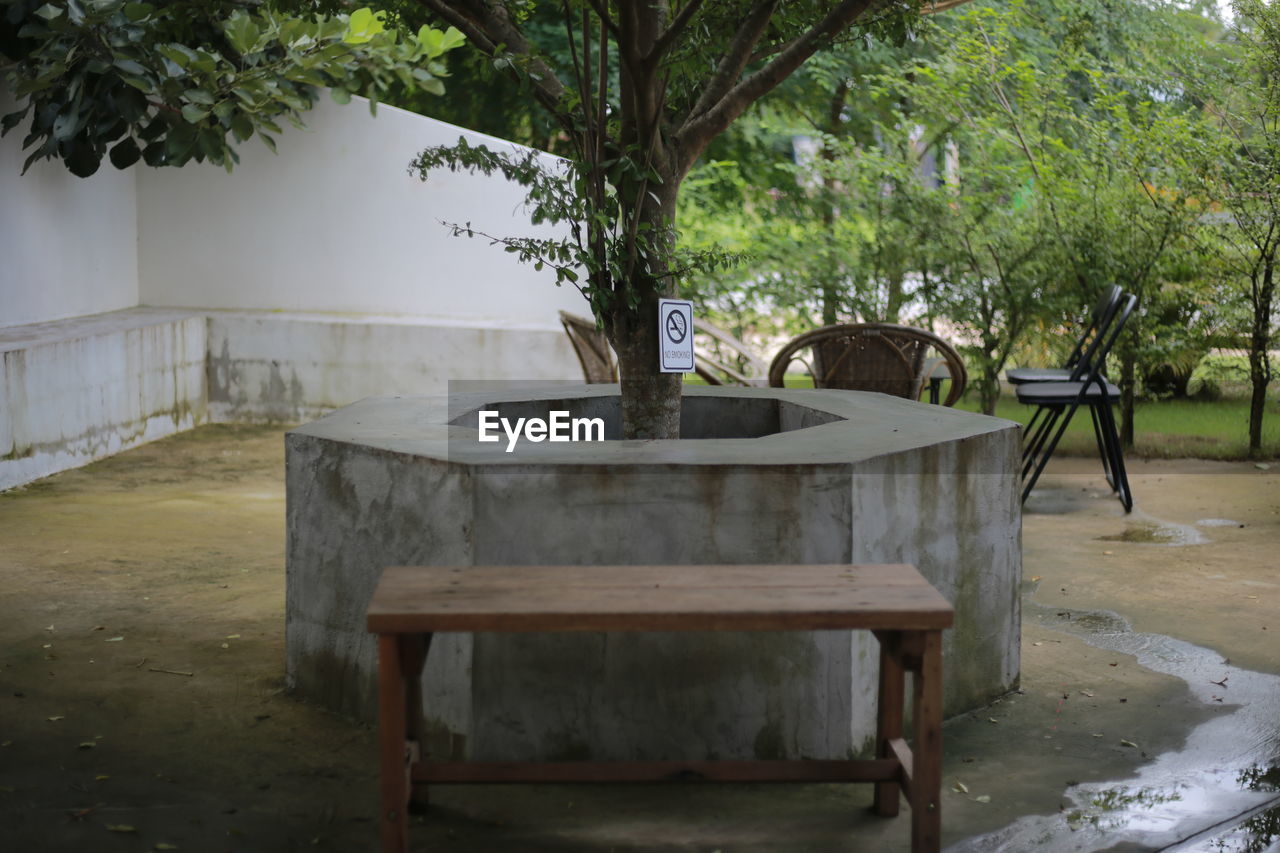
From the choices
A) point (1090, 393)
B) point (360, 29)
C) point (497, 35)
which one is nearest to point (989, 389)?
point (1090, 393)

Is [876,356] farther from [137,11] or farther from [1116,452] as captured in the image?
[137,11]

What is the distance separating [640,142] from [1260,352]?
5073mm

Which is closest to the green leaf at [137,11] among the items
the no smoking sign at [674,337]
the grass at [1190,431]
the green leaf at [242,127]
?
the green leaf at [242,127]

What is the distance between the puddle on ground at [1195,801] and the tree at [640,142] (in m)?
1.56

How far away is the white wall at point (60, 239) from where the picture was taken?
6.85 m

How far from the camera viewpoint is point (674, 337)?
365cm

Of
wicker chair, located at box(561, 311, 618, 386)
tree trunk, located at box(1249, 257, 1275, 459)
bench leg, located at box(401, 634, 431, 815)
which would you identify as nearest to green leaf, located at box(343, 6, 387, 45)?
wicker chair, located at box(561, 311, 618, 386)

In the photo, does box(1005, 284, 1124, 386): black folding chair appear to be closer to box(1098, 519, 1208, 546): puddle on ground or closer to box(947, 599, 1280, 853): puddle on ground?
box(1098, 519, 1208, 546): puddle on ground

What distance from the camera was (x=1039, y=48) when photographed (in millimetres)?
11195

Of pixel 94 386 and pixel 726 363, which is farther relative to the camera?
pixel 726 363

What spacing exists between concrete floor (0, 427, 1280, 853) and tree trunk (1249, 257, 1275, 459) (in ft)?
7.68

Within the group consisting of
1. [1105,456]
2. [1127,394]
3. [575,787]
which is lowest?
[575,787]

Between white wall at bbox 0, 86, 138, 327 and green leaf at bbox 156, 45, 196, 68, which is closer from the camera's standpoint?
green leaf at bbox 156, 45, 196, 68

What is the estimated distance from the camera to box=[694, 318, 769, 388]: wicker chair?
23.5 ft
